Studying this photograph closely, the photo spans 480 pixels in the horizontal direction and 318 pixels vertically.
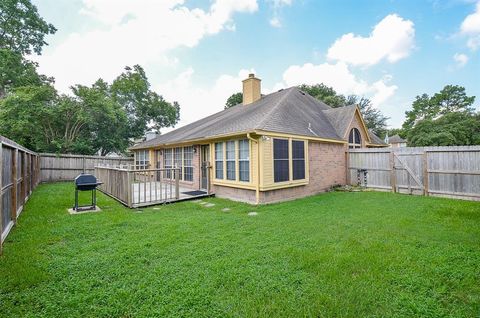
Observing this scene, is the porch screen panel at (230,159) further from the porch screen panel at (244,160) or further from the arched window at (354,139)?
the arched window at (354,139)

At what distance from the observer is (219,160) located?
956 cm

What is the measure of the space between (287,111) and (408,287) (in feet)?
27.5

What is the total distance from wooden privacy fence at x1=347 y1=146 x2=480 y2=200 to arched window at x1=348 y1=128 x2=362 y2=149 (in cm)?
92

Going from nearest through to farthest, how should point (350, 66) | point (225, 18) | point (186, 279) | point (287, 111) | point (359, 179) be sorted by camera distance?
point (186, 279) → point (287, 111) → point (359, 179) → point (225, 18) → point (350, 66)

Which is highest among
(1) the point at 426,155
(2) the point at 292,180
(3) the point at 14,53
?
(3) the point at 14,53

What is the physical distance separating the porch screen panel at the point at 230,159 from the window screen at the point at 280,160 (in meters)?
1.60

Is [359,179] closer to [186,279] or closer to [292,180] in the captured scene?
[292,180]

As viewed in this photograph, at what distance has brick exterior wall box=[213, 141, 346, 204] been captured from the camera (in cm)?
840

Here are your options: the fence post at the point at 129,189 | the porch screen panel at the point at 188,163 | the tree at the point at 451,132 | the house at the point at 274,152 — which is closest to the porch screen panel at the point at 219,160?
→ the house at the point at 274,152

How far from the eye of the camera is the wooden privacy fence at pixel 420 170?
8.15 meters

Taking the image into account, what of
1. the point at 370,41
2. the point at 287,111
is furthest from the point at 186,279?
the point at 370,41

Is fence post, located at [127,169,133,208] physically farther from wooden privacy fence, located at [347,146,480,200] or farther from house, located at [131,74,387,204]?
wooden privacy fence, located at [347,146,480,200]

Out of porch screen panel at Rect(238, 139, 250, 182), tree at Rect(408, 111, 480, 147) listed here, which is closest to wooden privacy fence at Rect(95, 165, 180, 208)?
porch screen panel at Rect(238, 139, 250, 182)

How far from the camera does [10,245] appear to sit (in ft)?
13.6
